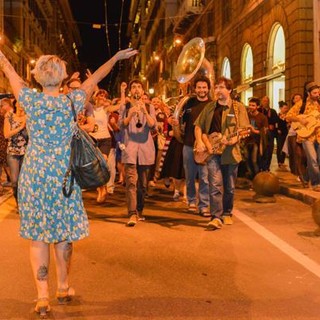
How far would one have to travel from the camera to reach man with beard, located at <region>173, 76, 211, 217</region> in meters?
8.81

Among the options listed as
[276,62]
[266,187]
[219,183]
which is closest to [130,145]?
[219,183]

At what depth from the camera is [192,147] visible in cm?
909

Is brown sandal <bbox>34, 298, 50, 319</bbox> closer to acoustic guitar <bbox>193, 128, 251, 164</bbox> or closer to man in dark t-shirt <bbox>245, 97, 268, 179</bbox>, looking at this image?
acoustic guitar <bbox>193, 128, 251, 164</bbox>

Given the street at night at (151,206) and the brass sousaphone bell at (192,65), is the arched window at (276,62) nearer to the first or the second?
the street at night at (151,206)

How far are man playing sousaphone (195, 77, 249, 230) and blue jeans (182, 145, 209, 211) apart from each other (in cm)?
100

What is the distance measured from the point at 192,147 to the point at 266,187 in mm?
2096

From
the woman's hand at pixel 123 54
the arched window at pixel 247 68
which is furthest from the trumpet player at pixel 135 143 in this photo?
the arched window at pixel 247 68

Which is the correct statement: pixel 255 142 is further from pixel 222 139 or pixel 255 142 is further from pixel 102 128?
pixel 222 139

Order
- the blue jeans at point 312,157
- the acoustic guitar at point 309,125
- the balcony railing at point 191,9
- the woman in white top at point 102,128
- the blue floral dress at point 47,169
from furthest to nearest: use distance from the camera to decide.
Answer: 1. the balcony railing at point 191,9
2. the blue jeans at point 312,157
3. the acoustic guitar at point 309,125
4. the woman in white top at point 102,128
5. the blue floral dress at point 47,169

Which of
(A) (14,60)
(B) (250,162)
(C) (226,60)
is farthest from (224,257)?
(A) (14,60)

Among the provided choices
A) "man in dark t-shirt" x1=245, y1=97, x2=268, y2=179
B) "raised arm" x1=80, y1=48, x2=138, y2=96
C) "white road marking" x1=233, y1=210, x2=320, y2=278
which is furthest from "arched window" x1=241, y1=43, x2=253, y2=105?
"raised arm" x1=80, y1=48, x2=138, y2=96

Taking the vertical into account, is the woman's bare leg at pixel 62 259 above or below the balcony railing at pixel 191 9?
below

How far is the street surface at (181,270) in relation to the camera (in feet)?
14.6

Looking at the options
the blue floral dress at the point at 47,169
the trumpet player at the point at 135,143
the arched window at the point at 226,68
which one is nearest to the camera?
the blue floral dress at the point at 47,169
